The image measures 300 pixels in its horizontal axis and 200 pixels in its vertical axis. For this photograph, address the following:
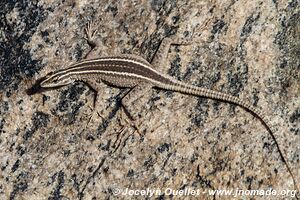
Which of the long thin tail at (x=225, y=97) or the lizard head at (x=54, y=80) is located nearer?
the long thin tail at (x=225, y=97)

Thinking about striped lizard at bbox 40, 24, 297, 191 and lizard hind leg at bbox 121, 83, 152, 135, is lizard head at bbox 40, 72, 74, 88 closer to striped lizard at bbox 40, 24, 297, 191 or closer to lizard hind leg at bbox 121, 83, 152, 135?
striped lizard at bbox 40, 24, 297, 191

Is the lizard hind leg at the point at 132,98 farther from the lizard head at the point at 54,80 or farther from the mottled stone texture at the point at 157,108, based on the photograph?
the lizard head at the point at 54,80

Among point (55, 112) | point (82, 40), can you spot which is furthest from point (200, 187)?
point (82, 40)

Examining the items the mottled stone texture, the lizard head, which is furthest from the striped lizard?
the mottled stone texture

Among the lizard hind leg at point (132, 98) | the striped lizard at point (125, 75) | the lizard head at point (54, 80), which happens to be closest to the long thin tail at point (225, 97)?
the striped lizard at point (125, 75)

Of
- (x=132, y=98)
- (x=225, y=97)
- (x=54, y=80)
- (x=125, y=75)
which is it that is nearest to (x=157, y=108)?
(x=132, y=98)
